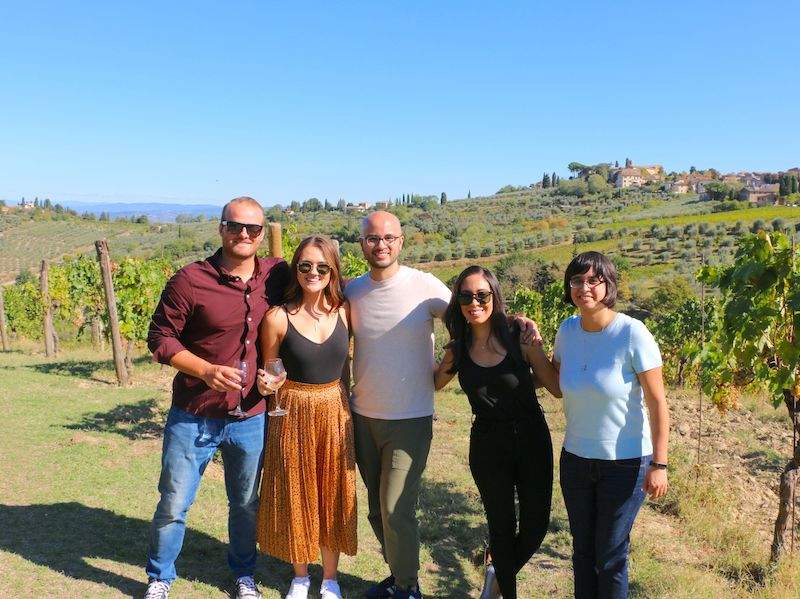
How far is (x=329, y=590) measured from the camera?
3.17m

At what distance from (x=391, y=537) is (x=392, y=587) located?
419mm

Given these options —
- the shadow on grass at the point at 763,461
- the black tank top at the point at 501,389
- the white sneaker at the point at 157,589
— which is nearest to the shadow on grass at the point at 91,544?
the white sneaker at the point at 157,589

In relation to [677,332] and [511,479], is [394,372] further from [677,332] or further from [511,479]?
[677,332]

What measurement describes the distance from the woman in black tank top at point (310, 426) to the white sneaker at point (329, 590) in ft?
0.05

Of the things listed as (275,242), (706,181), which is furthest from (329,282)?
(706,181)

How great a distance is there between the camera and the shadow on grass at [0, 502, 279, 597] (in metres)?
3.33

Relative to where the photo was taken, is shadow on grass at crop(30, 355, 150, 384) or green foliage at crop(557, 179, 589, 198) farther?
green foliage at crop(557, 179, 589, 198)

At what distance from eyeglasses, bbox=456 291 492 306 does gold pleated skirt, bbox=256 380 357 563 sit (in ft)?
2.55

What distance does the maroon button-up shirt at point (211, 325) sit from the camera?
9.22ft

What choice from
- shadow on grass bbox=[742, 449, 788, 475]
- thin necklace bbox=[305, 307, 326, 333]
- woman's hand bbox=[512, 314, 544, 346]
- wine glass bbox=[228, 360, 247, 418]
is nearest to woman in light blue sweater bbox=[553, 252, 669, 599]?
woman's hand bbox=[512, 314, 544, 346]

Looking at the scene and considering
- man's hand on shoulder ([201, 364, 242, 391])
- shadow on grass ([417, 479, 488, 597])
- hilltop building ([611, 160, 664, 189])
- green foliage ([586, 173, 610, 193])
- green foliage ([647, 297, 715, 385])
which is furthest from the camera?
hilltop building ([611, 160, 664, 189])

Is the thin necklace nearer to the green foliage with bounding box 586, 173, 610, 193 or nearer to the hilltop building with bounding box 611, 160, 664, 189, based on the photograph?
the green foliage with bounding box 586, 173, 610, 193

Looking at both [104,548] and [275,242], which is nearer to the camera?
[104,548]

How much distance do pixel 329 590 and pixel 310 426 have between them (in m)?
0.96
